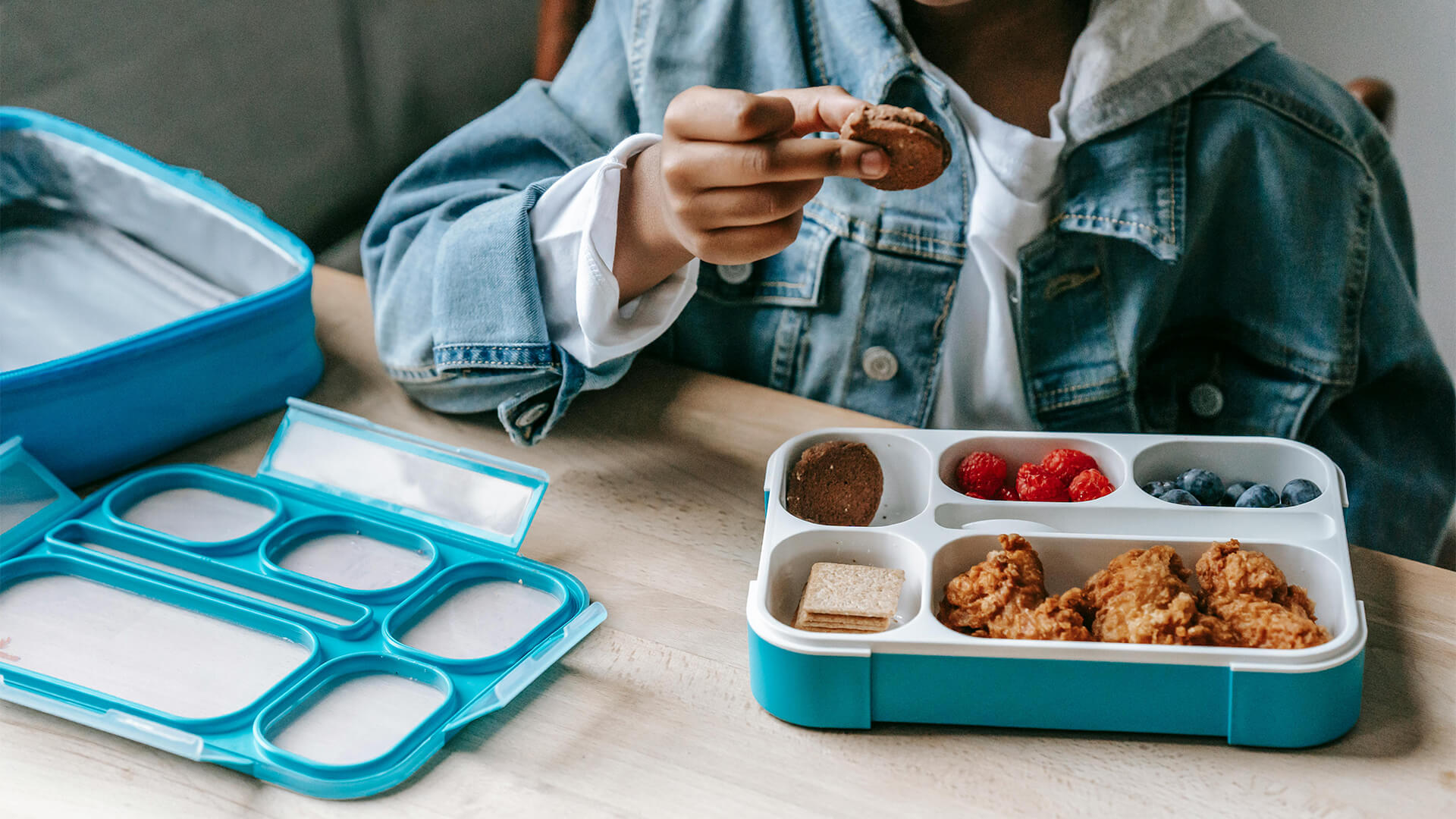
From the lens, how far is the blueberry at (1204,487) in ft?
2.89

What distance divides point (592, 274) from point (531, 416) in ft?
0.55

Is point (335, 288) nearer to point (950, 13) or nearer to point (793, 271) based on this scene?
point (793, 271)

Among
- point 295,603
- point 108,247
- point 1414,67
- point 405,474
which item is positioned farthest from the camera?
point 1414,67

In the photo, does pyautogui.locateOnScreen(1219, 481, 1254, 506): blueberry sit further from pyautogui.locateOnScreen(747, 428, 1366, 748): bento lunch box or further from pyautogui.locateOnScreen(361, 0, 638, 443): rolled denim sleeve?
pyautogui.locateOnScreen(361, 0, 638, 443): rolled denim sleeve

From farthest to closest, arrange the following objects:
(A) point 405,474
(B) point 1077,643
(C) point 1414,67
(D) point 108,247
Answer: (C) point 1414,67, (D) point 108,247, (A) point 405,474, (B) point 1077,643

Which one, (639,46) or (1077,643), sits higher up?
(639,46)

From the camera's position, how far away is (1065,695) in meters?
0.71

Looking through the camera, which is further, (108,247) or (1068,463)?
(108,247)

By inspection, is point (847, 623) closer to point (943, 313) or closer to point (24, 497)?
point (943, 313)

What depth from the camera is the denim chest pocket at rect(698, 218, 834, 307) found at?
1177 mm

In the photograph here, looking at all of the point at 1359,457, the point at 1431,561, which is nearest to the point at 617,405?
the point at 1359,457

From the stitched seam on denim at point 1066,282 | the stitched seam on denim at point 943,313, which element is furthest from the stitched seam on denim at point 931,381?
the stitched seam on denim at point 1066,282

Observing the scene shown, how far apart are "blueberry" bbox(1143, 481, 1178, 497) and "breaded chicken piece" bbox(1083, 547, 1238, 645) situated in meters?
0.11

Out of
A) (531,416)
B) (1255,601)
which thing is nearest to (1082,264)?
(1255,601)
